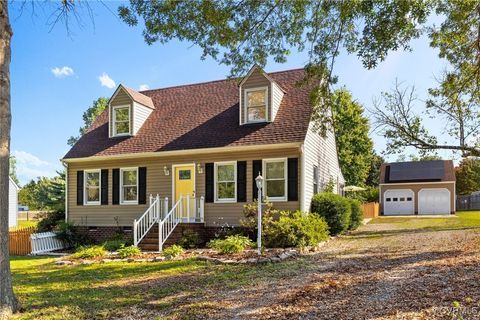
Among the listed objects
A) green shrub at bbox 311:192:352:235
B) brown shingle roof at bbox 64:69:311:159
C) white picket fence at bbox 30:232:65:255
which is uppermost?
brown shingle roof at bbox 64:69:311:159

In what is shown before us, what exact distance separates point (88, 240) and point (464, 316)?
15.2 m

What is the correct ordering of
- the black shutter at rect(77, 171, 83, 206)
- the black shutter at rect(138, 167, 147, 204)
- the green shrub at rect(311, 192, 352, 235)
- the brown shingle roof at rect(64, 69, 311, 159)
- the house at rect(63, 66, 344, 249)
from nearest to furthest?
the house at rect(63, 66, 344, 249)
the brown shingle roof at rect(64, 69, 311, 159)
the green shrub at rect(311, 192, 352, 235)
the black shutter at rect(138, 167, 147, 204)
the black shutter at rect(77, 171, 83, 206)

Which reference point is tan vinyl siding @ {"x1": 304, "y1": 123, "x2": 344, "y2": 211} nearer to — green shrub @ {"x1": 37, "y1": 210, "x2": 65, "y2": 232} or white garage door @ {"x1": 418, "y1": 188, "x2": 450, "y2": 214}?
green shrub @ {"x1": 37, "y1": 210, "x2": 65, "y2": 232}

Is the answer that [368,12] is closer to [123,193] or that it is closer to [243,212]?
[243,212]

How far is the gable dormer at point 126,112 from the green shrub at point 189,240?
18.5 feet

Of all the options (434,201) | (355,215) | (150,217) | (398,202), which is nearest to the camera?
(150,217)

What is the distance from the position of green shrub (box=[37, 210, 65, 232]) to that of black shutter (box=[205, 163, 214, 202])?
714 centimetres

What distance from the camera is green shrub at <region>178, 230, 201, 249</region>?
14.1 metres

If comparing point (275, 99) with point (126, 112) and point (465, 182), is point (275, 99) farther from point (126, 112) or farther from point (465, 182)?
point (465, 182)

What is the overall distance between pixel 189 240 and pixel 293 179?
170 inches

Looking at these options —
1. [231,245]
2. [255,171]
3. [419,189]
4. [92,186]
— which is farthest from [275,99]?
[419,189]

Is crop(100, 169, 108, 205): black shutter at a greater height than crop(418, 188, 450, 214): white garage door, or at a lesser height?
greater

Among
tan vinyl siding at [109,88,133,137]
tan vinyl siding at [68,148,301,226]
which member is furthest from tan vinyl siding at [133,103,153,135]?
tan vinyl siding at [68,148,301,226]

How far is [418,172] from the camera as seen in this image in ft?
113
